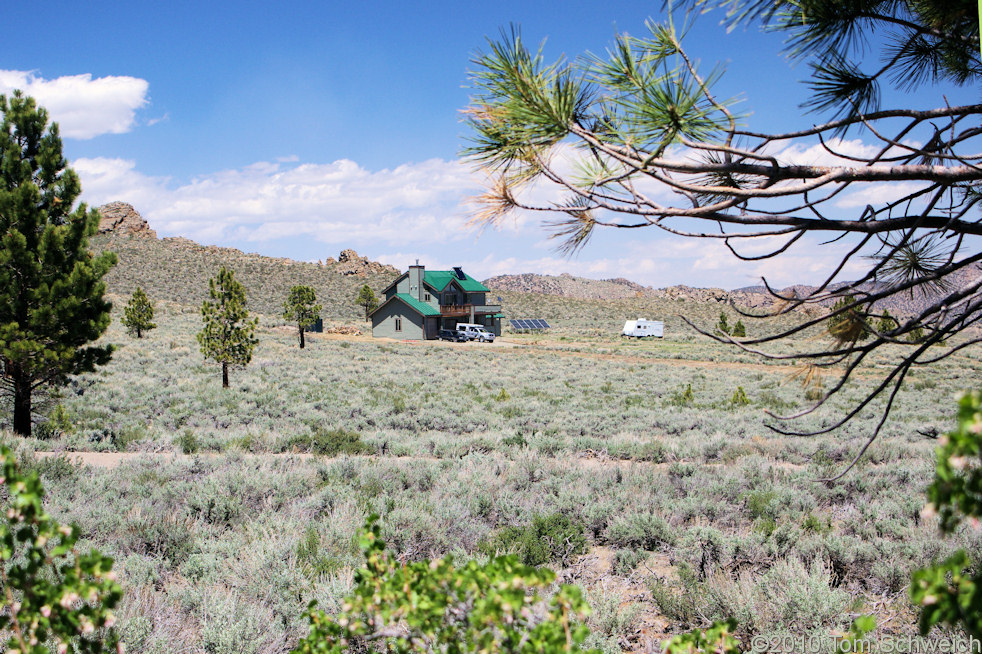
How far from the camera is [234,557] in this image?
5.63 m

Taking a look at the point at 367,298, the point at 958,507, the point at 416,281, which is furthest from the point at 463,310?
the point at 958,507

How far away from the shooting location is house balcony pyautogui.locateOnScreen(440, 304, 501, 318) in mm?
51406

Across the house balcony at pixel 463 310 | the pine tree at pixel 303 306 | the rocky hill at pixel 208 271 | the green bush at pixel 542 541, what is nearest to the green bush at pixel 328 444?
the green bush at pixel 542 541

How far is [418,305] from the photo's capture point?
50.2 meters

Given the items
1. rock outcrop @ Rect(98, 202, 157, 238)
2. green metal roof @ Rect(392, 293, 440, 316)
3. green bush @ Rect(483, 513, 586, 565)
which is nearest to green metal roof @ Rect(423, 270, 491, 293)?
green metal roof @ Rect(392, 293, 440, 316)

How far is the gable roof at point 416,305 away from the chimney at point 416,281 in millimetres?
483

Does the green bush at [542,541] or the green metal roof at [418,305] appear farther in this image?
the green metal roof at [418,305]

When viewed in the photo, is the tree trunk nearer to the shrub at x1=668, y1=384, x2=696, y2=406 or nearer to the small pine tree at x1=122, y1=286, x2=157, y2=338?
the shrub at x1=668, y1=384, x2=696, y2=406

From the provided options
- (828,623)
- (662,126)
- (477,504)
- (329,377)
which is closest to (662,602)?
(828,623)

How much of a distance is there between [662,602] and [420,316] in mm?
45247

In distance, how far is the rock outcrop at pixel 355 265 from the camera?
112562mm

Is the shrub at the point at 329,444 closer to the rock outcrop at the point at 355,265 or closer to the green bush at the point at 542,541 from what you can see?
the green bush at the point at 542,541

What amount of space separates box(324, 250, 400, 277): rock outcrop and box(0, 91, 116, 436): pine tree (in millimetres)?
100385

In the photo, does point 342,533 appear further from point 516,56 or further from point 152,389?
point 152,389
